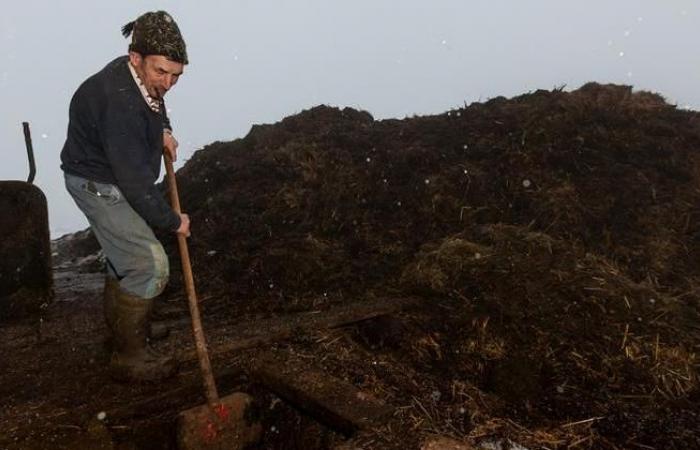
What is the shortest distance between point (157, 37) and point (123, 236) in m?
1.17

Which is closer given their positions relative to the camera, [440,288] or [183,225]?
Result: [183,225]

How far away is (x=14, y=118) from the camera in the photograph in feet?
627

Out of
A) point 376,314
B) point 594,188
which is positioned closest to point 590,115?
point 594,188

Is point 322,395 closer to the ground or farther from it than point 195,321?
closer to the ground

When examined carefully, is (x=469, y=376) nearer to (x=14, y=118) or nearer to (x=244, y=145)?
(x=244, y=145)

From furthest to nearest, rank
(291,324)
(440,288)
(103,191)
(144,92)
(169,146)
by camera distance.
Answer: (440,288)
(291,324)
(169,146)
(103,191)
(144,92)

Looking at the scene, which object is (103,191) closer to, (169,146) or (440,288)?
(169,146)

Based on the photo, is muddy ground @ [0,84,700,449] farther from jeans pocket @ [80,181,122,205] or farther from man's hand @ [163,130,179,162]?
man's hand @ [163,130,179,162]

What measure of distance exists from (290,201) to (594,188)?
3.58 meters

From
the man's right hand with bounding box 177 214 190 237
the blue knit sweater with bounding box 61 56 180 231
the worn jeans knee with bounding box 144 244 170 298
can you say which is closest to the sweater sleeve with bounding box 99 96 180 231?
the blue knit sweater with bounding box 61 56 180 231

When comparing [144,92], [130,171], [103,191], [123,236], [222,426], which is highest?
[144,92]

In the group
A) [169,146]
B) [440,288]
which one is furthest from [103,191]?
[440,288]

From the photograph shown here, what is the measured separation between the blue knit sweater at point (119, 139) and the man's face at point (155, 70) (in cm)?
7

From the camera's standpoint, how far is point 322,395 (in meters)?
2.99
